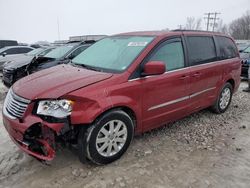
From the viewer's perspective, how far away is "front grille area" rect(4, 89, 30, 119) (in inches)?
119

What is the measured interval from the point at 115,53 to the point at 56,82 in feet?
3.72

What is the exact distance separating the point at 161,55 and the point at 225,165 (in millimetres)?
1819

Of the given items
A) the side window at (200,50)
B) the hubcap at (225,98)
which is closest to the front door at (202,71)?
the side window at (200,50)

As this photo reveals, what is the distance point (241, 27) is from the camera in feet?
246

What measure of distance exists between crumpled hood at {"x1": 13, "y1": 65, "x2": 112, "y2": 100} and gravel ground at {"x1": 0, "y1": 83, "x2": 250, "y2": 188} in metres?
1.01

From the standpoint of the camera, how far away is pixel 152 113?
3838 millimetres

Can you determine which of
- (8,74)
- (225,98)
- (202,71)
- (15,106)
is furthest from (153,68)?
(8,74)

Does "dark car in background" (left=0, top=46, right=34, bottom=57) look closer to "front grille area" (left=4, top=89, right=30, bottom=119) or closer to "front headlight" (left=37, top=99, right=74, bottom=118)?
"front grille area" (left=4, top=89, right=30, bottom=119)

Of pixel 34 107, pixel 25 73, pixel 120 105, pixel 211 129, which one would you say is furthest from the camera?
pixel 25 73

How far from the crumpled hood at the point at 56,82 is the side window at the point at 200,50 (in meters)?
1.77

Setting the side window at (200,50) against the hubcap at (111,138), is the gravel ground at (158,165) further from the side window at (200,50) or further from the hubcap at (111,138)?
the side window at (200,50)

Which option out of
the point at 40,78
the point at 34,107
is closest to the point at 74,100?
the point at 34,107

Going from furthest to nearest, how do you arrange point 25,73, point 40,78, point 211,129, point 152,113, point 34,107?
point 25,73, point 211,129, point 152,113, point 40,78, point 34,107

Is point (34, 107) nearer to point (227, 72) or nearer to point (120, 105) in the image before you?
Answer: point (120, 105)
